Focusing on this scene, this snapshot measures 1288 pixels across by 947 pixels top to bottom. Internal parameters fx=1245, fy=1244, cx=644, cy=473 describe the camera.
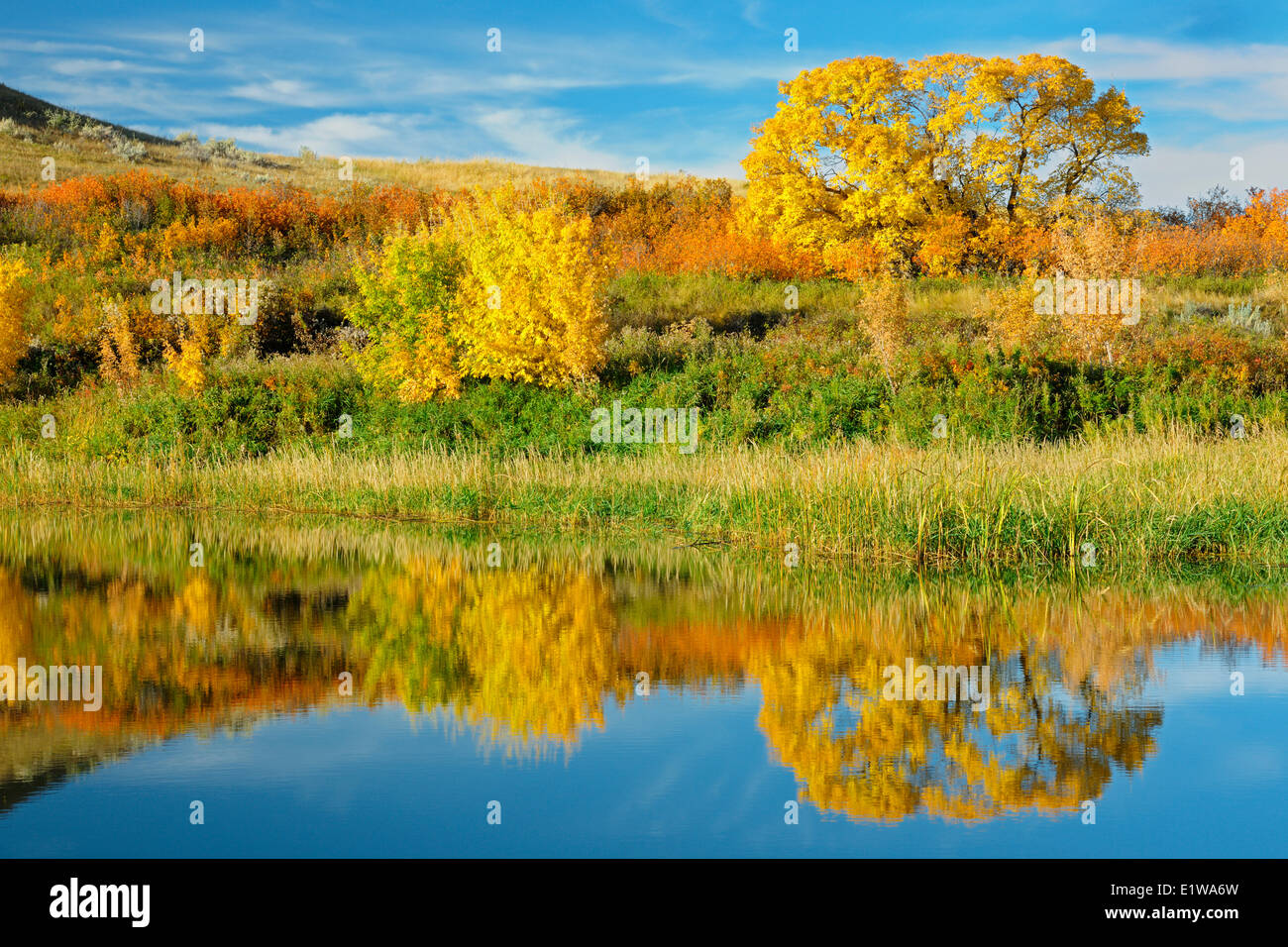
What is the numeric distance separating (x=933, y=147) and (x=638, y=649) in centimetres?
3240

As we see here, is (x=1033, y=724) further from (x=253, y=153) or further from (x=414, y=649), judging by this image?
(x=253, y=153)

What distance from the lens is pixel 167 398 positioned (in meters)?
29.1

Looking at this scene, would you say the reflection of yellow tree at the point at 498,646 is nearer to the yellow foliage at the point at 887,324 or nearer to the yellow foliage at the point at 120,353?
the yellow foliage at the point at 887,324

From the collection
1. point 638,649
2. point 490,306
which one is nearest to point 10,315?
point 490,306

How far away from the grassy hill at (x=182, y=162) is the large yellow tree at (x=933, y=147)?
16038 mm

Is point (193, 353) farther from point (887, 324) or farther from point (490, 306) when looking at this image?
point (887, 324)

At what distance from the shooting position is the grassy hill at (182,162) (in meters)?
53.7

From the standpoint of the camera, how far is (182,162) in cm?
5912

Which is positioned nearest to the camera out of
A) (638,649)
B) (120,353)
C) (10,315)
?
(638,649)

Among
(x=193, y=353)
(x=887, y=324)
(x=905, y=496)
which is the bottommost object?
(x=905, y=496)

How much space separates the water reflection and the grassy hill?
132ft

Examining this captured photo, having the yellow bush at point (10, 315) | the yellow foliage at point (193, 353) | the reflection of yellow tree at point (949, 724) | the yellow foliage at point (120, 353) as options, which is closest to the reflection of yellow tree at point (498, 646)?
the reflection of yellow tree at point (949, 724)

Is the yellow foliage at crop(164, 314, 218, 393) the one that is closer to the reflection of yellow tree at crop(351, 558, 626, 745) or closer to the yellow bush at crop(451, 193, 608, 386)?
the yellow bush at crop(451, 193, 608, 386)

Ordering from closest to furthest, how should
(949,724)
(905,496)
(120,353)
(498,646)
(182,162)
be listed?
(949,724)
(498,646)
(905,496)
(120,353)
(182,162)
